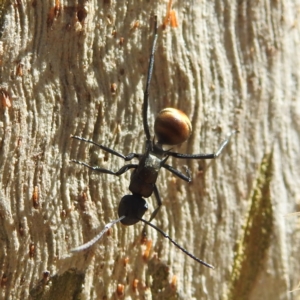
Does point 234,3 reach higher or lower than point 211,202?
higher

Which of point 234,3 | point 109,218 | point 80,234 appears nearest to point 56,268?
point 80,234

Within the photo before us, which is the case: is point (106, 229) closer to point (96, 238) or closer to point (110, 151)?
point (96, 238)

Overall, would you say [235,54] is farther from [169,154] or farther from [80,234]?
[80,234]

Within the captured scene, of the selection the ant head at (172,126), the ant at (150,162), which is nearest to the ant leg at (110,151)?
the ant at (150,162)

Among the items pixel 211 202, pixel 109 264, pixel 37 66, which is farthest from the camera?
pixel 211 202

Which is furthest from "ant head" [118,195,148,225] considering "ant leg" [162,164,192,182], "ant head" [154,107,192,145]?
"ant head" [154,107,192,145]

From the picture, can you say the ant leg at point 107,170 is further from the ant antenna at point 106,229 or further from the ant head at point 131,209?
the ant antenna at point 106,229

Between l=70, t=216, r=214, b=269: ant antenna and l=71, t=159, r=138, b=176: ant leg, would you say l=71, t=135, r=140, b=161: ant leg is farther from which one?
l=70, t=216, r=214, b=269: ant antenna

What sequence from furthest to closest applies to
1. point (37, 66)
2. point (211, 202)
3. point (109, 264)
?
point (211, 202)
point (109, 264)
point (37, 66)
